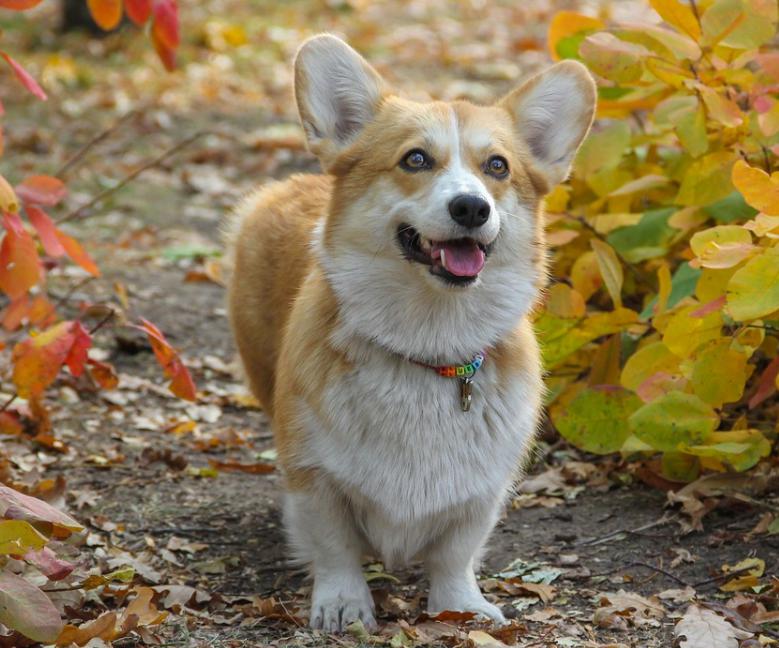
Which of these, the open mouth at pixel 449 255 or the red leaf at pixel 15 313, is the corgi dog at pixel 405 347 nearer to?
the open mouth at pixel 449 255

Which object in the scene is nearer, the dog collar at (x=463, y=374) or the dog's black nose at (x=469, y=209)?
A: the dog's black nose at (x=469, y=209)

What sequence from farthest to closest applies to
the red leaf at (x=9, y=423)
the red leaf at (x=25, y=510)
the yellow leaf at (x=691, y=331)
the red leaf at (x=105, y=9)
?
the red leaf at (x=9, y=423)
the yellow leaf at (x=691, y=331)
the red leaf at (x=105, y=9)
the red leaf at (x=25, y=510)

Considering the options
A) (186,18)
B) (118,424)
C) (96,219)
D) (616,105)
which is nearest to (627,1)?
(186,18)

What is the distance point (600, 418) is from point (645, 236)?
2.90 feet

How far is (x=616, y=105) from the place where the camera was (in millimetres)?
4938

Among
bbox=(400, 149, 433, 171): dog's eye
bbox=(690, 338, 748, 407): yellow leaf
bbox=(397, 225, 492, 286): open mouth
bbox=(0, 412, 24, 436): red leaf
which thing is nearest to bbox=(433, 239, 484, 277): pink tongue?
bbox=(397, 225, 492, 286): open mouth

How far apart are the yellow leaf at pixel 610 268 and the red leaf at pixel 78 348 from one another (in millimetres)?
1905

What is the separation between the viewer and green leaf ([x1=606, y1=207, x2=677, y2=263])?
480 centimetres

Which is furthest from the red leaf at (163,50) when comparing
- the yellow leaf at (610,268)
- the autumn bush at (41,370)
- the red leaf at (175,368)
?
the yellow leaf at (610,268)

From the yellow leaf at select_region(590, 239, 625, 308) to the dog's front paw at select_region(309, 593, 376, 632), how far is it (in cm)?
158

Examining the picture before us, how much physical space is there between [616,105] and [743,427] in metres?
1.55

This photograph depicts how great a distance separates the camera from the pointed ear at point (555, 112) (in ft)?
12.4

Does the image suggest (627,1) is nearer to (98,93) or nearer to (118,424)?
(98,93)

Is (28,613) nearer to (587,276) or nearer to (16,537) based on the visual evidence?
(16,537)
